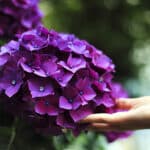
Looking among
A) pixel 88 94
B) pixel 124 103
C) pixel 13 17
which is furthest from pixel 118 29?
pixel 88 94

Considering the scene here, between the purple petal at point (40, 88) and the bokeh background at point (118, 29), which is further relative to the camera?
the bokeh background at point (118, 29)

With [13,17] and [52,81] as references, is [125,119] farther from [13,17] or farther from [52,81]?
[13,17]

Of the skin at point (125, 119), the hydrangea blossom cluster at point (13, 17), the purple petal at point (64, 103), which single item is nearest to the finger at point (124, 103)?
the skin at point (125, 119)

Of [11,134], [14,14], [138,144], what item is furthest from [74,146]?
[138,144]

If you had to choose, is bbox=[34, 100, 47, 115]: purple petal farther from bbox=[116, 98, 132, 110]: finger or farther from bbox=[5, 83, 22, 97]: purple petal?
bbox=[116, 98, 132, 110]: finger

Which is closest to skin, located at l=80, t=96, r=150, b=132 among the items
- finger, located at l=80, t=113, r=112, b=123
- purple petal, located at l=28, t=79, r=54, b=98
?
finger, located at l=80, t=113, r=112, b=123

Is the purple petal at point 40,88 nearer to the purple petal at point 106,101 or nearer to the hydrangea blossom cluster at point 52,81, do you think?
the hydrangea blossom cluster at point 52,81

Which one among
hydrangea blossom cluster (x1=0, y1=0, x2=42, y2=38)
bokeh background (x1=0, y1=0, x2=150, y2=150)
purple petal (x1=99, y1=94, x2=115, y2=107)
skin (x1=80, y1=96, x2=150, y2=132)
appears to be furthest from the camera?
bokeh background (x1=0, y1=0, x2=150, y2=150)
